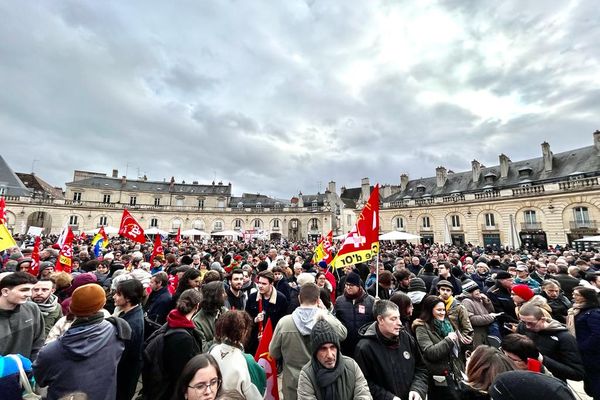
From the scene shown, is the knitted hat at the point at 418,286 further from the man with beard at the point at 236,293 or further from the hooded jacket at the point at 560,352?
the man with beard at the point at 236,293

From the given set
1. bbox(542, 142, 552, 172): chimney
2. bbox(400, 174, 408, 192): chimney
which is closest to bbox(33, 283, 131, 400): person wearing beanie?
bbox(542, 142, 552, 172): chimney

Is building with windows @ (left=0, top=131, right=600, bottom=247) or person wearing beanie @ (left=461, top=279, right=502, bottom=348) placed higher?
building with windows @ (left=0, top=131, right=600, bottom=247)

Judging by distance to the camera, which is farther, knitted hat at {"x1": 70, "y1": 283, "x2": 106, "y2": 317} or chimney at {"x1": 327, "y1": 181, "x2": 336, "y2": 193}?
chimney at {"x1": 327, "y1": 181, "x2": 336, "y2": 193}

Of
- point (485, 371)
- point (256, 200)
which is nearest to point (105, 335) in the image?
point (485, 371)

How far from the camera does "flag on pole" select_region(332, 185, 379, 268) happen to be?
4.96 m

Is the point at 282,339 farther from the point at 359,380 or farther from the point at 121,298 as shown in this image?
the point at 121,298

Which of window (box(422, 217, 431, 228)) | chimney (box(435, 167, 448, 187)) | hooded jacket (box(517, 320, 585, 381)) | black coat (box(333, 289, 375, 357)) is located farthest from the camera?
chimney (box(435, 167, 448, 187))

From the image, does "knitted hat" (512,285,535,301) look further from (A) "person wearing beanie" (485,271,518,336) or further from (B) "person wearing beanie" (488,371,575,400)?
(B) "person wearing beanie" (488,371,575,400)

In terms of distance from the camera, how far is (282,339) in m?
2.83

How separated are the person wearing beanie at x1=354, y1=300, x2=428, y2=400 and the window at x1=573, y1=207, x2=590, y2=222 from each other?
26774mm

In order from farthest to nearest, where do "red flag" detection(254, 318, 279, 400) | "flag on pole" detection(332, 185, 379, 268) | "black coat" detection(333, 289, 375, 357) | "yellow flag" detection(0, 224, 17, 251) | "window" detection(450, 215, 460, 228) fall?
"window" detection(450, 215, 460, 228) < "yellow flag" detection(0, 224, 17, 251) < "flag on pole" detection(332, 185, 379, 268) < "black coat" detection(333, 289, 375, 357) < "red flag" detection(254, 318, 279, 400)

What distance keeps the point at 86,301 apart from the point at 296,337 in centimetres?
192

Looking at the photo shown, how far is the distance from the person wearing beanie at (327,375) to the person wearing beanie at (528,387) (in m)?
1.01

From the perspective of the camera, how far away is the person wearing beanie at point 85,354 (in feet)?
6.46
